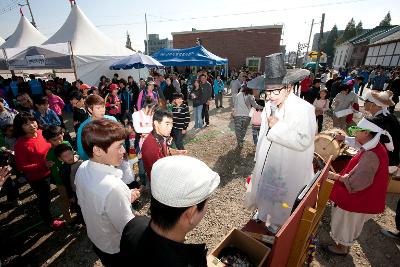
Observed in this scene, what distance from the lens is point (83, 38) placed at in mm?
12969

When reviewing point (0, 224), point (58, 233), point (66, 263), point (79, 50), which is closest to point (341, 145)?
point (66, 263)

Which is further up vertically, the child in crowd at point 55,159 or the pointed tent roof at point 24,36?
the pointed tent roof at point 24,36

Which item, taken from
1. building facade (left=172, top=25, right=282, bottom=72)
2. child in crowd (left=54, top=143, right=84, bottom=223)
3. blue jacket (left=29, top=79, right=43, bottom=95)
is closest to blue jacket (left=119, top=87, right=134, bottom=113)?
child in crowd (left=54, top=143, right=84, bottom=223)

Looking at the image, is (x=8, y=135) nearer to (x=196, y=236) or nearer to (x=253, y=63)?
(x=196, y=236)

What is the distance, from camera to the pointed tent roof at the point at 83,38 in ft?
41.0

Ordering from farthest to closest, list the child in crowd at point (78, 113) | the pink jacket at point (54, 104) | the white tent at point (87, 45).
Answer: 1. the white tent at point (87, 45)
2. the pink jacket at point (54, 104)
3. the child in crowd at point (78, 113)

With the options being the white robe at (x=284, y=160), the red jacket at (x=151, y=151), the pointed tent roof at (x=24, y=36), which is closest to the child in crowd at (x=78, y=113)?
the red jacket at (x=151, y=151)

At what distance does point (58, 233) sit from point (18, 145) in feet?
5.39

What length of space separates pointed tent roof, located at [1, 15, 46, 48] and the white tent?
4095 millimetres

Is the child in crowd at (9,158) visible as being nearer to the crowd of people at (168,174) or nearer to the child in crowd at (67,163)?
the crowd of people at (168,174)

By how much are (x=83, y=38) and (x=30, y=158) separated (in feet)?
39.2

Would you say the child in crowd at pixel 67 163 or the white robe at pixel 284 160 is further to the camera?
the child in crowd at pixel 67 163

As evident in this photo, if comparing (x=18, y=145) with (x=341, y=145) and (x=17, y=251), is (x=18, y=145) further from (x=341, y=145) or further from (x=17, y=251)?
(x=341, y=145)

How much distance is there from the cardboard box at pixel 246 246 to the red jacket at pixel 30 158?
310 cm
